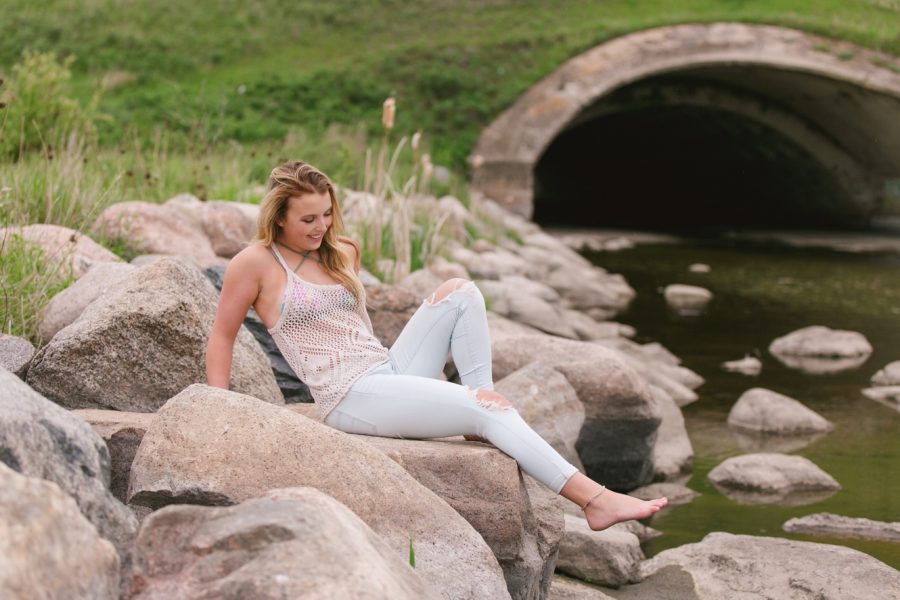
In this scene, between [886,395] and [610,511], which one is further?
[886,395]

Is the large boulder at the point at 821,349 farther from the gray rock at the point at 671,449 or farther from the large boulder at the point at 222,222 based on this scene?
the large boulder at the point at 222,222

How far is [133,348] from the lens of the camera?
3723 millimetres

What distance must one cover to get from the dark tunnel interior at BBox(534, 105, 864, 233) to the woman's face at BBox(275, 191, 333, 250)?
59.4 ft

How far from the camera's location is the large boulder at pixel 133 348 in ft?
12.1

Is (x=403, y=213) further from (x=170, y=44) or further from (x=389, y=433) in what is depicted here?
(x=170, y=44)

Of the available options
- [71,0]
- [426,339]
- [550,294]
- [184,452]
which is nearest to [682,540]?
[426,339]

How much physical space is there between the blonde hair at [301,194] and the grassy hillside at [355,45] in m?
13.7

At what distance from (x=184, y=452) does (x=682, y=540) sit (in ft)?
8.96

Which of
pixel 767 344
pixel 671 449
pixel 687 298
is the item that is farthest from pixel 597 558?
pixel 687 298

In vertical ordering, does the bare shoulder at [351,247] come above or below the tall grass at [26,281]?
above

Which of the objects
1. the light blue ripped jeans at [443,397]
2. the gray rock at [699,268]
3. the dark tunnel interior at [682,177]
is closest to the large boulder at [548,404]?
the light blue ripped jeans at [443,397]

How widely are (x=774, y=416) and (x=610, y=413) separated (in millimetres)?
1997

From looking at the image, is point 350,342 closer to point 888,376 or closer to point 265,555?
point 265,555

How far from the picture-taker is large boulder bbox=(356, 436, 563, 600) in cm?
330
